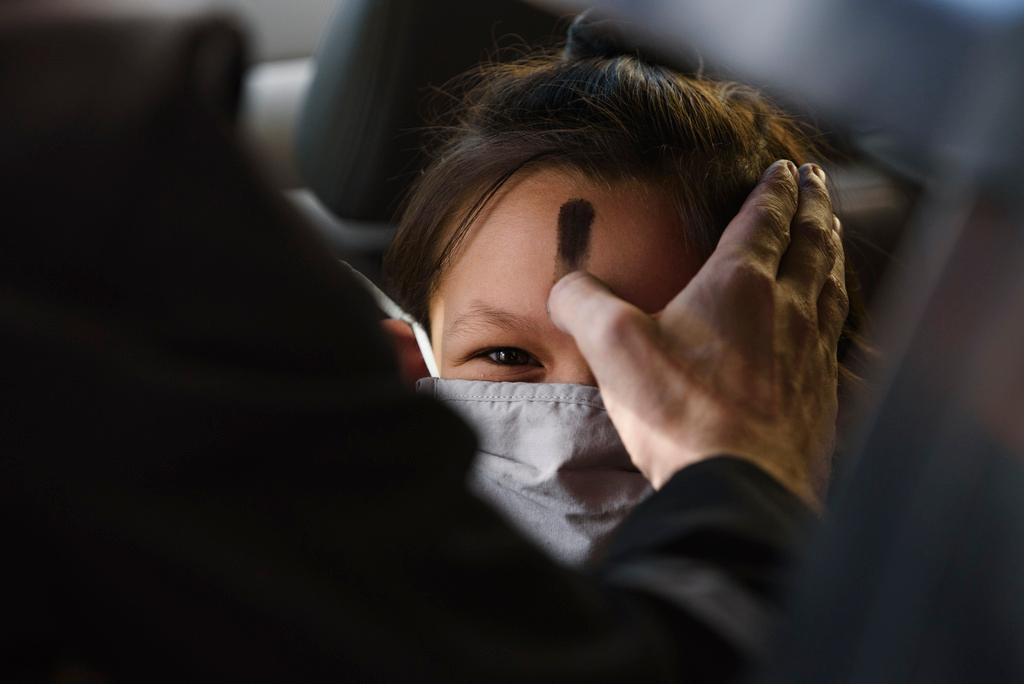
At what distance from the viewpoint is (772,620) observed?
419mm

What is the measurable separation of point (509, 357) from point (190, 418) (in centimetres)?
65

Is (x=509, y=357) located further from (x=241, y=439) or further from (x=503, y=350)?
(x=241, y=439)

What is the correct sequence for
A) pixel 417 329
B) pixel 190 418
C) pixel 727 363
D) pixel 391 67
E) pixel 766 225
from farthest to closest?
pixel 391 67 < pixel 417 329 < pixel 766 225 < pixel 727 363 < pixel 190 418

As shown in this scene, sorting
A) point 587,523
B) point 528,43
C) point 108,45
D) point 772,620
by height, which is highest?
point 108,45

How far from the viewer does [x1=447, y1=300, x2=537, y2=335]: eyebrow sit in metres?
0.93

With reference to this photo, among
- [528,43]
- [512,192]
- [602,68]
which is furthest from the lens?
[528,43]

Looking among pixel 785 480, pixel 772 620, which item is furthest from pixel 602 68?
pixel 772 620

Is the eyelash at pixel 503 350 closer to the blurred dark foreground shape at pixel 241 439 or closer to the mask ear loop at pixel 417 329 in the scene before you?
the mask ear loop at pixel 417 329

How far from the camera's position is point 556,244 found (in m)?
0.94

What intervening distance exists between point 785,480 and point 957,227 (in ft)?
0.77

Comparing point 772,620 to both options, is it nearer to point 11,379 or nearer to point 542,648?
point 542,648

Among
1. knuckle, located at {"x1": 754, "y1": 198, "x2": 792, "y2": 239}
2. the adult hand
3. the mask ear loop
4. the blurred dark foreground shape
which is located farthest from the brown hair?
the blurred dark foreground shape

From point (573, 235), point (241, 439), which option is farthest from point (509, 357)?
point (241, 439)

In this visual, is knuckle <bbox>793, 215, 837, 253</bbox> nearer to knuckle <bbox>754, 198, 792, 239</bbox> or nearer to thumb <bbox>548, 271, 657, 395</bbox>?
knuckle <bbox>754, 198, 792, 239</bbox>
